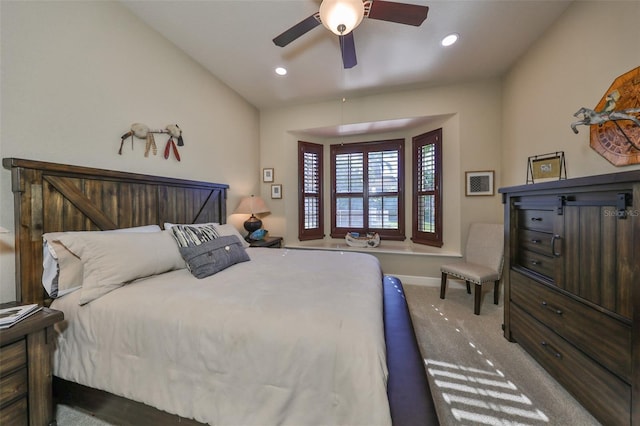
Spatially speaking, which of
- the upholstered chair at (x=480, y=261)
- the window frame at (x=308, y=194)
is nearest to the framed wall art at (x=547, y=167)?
the upholstered chair at (x=480, y=261)

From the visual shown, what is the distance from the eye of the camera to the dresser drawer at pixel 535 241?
62.9 inches

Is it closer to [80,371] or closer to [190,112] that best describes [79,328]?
[80,371]

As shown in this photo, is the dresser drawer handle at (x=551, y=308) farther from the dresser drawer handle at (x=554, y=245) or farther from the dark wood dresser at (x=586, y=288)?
the dresser drawer handle at (x=554, y=245)

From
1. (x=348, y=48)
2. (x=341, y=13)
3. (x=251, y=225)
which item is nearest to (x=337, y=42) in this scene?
(x=348, y=48)

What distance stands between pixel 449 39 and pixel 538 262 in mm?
2229

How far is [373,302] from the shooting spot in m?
1.21

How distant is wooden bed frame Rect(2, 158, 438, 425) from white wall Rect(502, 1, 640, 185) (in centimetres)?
197

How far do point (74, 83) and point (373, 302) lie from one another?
2.52m

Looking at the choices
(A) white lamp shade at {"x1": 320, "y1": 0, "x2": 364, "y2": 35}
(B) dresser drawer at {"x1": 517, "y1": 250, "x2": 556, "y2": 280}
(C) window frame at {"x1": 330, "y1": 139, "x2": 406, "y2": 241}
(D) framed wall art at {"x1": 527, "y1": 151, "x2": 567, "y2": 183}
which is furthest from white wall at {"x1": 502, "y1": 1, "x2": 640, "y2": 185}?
(A) white lamp shade at {"x1": 320, "y1": 0, "x2": 364, "y2": 35}

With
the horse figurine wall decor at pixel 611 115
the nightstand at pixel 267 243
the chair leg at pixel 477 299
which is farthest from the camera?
the nightstand at pixel 267 243

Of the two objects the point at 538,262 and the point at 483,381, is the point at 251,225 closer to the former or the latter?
the point at 483,381

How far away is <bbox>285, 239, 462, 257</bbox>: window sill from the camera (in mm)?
3345

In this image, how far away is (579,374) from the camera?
1.33 m

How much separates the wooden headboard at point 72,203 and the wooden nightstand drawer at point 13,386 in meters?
0.53
